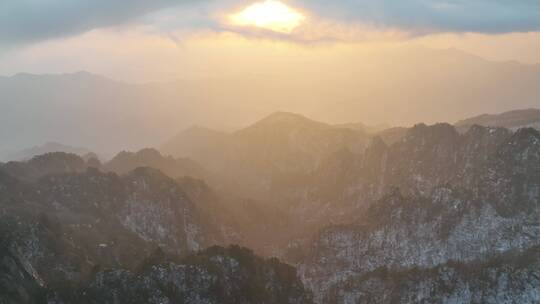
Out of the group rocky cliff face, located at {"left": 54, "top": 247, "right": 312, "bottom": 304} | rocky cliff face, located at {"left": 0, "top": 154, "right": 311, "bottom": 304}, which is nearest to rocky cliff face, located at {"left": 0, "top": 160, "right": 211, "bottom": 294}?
rocky cliff face, located at {"left": 0, "top": 154, "right": 311, "bottom": 304}

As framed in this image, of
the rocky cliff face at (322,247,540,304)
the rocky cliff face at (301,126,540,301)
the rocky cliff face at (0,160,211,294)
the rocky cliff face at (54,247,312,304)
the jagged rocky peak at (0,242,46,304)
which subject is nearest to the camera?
the jagged rocky peak at (0,242,46,304)

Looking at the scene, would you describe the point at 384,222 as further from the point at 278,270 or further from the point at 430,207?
the point at 278,270

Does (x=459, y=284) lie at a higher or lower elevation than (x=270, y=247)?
higher

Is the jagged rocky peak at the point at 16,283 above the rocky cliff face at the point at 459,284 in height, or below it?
above

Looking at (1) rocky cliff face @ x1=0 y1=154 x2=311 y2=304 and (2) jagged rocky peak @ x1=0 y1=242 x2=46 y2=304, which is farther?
(1) rocky cliff face @ x1=0 y1=154 x2=311 y2=304

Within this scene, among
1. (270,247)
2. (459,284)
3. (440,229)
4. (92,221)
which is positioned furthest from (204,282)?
(440,229)

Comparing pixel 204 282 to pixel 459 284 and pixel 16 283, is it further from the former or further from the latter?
pixel 459 284

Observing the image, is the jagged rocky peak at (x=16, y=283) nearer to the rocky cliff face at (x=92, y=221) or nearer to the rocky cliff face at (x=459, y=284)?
the rocky cliff face at (x=92, y=221)

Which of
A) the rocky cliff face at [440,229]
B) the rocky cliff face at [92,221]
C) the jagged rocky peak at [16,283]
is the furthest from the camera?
the rocky cliff face at [440,229]

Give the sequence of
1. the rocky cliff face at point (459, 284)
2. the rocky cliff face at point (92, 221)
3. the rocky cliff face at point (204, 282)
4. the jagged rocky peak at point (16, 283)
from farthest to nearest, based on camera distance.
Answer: the rocky cliff face at point (92, 221), the rocky cliff face at point (459, 284), the rocky cliff face at point (204, 282), the jagged rocky peak at point (16, 283)

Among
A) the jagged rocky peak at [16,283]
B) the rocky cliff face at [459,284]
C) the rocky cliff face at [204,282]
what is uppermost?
the jagged rocky peak at [16,283]

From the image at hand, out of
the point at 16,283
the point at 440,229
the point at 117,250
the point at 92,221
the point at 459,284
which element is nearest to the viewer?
the point at 16,283

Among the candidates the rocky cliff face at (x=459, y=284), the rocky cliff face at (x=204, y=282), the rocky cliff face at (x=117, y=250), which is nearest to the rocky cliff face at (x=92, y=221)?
the rocky cliff face at (x=117, y=250)

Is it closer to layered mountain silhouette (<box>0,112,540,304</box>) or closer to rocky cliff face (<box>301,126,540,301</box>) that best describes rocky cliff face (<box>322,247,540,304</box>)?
layered mountain silhouette (<box>0,112,540,304</box>)
